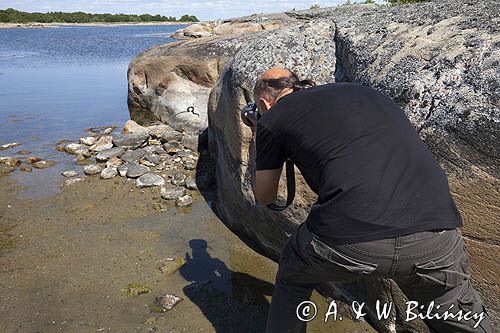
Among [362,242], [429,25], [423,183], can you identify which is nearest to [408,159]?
[423,183]

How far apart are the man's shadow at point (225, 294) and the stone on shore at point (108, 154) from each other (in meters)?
3.40

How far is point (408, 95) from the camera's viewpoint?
124 inches

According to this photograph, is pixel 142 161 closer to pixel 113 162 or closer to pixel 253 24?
pixel 113 162

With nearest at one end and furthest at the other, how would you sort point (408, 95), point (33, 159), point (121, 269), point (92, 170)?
point (408, 95)
point (121, 269)
point (92, 170)
point (33, 159)

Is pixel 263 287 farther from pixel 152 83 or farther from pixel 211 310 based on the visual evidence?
pixel 152 83

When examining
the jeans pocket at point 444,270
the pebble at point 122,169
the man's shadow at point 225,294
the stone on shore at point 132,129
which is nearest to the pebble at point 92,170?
the pebble at point 122,169

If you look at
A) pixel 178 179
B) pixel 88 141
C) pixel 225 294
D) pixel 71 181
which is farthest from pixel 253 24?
pixel 225 294

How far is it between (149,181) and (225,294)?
2.79 m

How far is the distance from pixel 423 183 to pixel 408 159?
0.40ft

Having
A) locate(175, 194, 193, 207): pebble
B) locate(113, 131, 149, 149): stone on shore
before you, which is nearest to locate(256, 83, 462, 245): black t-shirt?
locate(175, 194, 193, 207): pebble

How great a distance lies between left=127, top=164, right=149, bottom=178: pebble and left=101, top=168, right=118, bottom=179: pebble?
215 millimetres

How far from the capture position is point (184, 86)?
9.85 metres

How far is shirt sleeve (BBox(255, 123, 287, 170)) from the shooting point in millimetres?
2182

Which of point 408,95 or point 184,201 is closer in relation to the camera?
point 408,95
